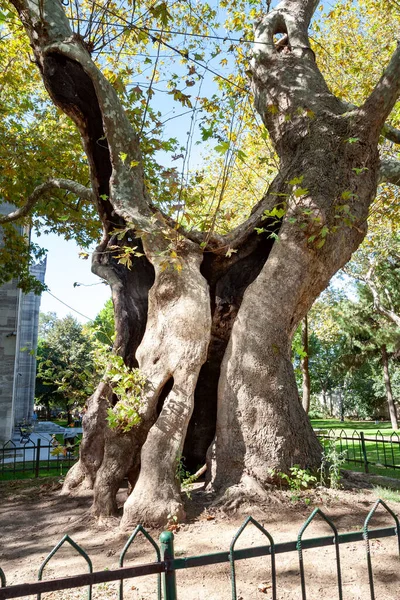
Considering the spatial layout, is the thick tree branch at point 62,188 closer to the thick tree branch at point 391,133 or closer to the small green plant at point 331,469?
the thick tree branch at point 391,133

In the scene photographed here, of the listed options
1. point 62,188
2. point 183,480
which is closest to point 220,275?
point 183,480

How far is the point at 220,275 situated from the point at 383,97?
332cm

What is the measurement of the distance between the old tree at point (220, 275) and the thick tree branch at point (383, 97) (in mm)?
17

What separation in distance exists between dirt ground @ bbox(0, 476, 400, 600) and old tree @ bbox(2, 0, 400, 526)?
323mm

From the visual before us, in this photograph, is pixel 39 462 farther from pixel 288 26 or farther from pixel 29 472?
pixel 288 26

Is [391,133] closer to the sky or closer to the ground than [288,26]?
closer to the ground

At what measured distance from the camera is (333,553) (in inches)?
154

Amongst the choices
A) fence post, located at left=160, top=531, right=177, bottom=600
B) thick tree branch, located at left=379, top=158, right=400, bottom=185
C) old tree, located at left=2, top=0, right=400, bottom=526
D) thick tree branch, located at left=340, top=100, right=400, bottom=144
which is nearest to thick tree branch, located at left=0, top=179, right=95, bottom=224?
old tree, located at left=2, top=0, right=400, bottom=526

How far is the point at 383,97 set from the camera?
6312 mm

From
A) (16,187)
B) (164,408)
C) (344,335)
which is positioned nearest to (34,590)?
(164,408)

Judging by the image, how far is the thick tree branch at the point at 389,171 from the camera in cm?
719

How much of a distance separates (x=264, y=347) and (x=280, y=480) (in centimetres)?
154

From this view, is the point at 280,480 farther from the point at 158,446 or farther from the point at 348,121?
the point at 348,121

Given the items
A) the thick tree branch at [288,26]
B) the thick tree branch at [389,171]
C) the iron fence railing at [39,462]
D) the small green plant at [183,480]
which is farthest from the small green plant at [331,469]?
the thick tree branch at [288,26]
